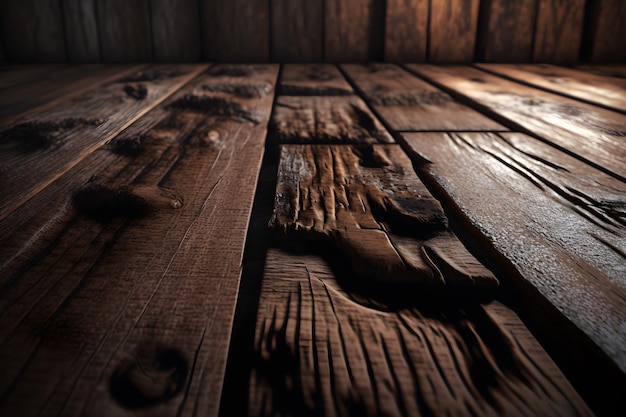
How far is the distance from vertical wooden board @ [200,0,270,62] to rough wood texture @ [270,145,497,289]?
190 centimetres

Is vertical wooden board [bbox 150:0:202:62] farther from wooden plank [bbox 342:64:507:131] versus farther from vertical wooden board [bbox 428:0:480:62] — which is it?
vertical wooden board [bbox 428:0:480:62]

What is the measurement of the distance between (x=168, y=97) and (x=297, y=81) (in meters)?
0.62

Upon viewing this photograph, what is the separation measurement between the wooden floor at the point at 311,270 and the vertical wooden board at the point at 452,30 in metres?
1.69

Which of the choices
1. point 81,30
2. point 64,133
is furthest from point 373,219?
point 81,30

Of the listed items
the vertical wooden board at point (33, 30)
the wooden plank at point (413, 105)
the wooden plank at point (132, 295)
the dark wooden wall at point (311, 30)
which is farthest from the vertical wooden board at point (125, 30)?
the wooden plank at point (132, 295)

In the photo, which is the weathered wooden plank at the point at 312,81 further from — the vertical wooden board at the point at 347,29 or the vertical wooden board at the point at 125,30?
the vertical wooden board at the point at 125,30

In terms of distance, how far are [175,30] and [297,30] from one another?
0.74 metres

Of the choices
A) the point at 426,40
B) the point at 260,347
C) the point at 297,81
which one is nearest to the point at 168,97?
the point at 297,81

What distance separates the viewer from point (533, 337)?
48 centimetres

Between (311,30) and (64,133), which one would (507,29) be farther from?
(64,133)

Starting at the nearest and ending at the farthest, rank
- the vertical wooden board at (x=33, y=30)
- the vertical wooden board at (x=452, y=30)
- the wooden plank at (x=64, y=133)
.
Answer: the wooden plank at (x=64, y=133) → the vertical wooden board at (x=33, y=30) → the vertical wooden board at (x=452, y=30)

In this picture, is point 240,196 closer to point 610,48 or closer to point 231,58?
point 231,58

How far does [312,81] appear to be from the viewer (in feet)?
6.64

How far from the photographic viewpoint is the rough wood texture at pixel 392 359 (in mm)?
398
